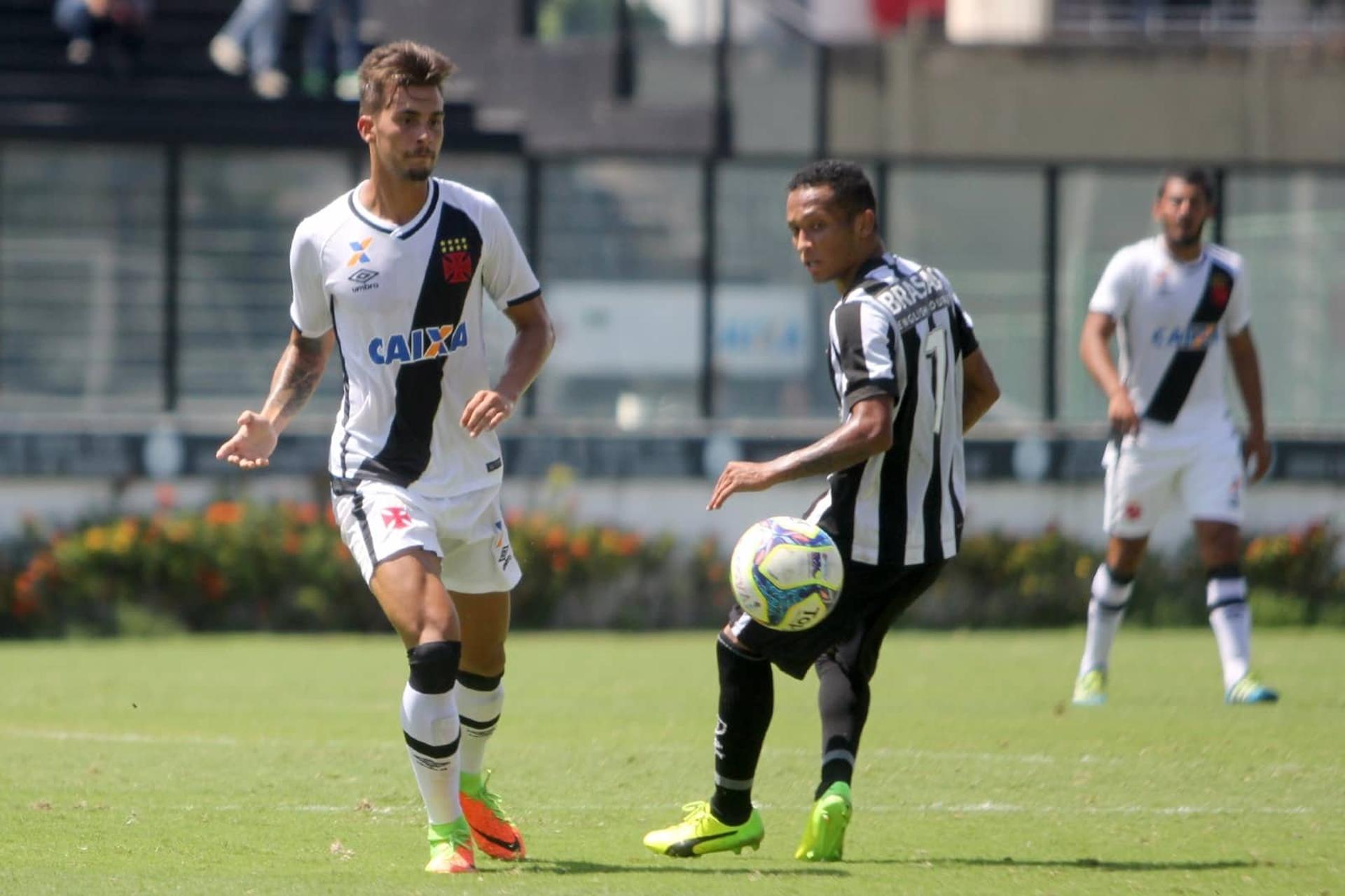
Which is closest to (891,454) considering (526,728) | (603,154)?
(526,728)

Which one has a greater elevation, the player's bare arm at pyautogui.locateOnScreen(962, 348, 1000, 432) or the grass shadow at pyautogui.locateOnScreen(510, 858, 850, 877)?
the player's bare arm at pyautogui.locateOnScreen(962, 348, 1000, 432)

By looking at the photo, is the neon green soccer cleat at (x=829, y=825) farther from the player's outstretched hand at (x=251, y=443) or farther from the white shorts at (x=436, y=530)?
the player's outstretched hand at (x=251, y=443)

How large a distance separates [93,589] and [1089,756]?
389 inches

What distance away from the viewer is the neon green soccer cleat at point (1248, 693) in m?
10.8

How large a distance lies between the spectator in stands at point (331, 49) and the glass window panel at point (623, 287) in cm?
311

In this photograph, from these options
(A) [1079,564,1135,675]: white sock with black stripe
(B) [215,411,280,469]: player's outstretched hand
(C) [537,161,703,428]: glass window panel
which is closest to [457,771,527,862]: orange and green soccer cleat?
(B) [215,411,280,469]: player's outstretched hand

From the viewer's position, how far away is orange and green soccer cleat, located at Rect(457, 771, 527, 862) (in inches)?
261

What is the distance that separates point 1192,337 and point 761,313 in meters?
8.91

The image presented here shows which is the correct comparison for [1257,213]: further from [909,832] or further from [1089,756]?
[909,832]

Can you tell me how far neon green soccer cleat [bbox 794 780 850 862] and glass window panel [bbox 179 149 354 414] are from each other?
13.0 meters

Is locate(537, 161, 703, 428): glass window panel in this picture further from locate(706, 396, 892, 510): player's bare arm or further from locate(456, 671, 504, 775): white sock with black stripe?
locate(706, 396, 892, 510): player's bare arm

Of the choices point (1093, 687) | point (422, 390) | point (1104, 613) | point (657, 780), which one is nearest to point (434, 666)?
point (422, 390)

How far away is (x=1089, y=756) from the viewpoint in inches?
357

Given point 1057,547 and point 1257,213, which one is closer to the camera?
point 1057,547
